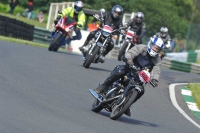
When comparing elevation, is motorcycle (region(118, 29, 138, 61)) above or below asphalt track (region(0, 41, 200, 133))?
below

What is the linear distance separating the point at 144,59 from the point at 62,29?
9996 millimetres

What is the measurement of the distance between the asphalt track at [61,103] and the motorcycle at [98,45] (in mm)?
308

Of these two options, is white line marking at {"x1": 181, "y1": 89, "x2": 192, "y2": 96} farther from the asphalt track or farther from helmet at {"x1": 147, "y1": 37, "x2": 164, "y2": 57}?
helmet at {"x1": 147, "y1": 37, "x2": 164, "y2": 57}

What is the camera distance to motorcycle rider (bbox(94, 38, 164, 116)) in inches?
407

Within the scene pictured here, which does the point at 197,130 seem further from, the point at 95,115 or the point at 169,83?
the point at 169,83

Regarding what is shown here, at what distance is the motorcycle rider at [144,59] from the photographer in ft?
33.9

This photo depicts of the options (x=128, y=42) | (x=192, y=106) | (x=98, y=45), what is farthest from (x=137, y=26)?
(x=192, y=106)

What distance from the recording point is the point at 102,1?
54.6m

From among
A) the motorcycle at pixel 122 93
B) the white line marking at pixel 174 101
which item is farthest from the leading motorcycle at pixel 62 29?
the motorcycle at pixel 122 93

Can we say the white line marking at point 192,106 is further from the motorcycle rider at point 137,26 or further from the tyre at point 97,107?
the motorcycle rider at point 137,26

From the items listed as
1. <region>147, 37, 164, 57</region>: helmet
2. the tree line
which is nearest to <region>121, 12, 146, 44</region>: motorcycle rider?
<region>147, 37, 164, 57</region>: helmet

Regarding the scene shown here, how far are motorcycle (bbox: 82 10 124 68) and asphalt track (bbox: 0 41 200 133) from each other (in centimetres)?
31

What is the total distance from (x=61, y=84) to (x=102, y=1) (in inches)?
1644

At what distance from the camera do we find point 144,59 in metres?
10.5
